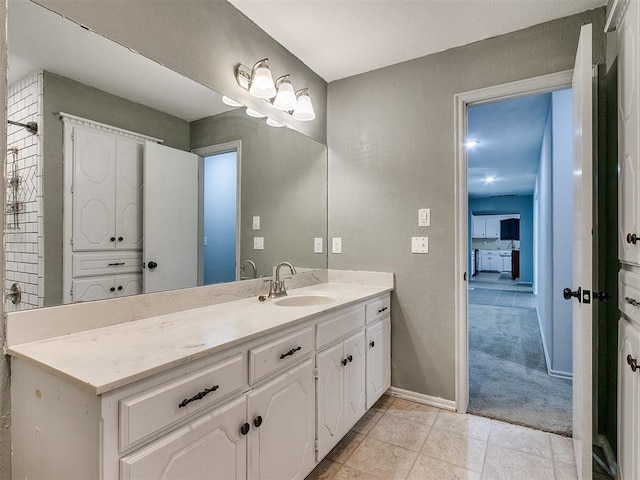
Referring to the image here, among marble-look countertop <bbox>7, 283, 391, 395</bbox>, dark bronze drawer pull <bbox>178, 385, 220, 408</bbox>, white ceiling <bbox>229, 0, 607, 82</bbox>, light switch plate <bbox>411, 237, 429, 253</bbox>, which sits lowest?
dark bronze drawer pull <bbox>178, 385, 220, 408</bbox>

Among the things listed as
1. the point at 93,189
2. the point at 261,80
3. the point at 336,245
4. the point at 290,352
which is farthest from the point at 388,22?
the point at 290,352

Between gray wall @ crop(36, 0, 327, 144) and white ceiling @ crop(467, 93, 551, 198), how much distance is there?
1587 mm

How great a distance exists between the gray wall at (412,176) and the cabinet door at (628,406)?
0.89m

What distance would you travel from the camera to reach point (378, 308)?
2213 mm

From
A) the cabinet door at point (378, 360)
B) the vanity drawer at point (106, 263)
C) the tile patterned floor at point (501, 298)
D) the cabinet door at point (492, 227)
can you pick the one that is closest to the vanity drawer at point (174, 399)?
the vanity drawer at point (106, 263)

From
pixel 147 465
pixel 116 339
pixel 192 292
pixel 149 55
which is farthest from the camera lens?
pixel 192 292

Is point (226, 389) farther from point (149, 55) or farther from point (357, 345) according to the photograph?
point (149, 55)

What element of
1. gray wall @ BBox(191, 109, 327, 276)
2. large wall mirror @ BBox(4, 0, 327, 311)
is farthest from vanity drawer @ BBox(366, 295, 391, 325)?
large wall mirror @ BBox(4, 0, 327, 311)

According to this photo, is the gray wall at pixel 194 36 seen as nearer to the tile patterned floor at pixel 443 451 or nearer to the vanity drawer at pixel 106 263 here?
the vanity drawer at pixel 106 263

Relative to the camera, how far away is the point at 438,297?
2264 millimetres

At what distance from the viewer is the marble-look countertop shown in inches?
34.0

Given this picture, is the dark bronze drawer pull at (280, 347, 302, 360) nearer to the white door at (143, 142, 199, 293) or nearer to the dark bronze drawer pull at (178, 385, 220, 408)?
the dark bronze drawer pull at (178, 385, 220, 408)

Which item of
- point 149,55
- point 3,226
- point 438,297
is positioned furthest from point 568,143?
point 3,226

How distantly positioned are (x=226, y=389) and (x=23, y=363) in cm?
60
